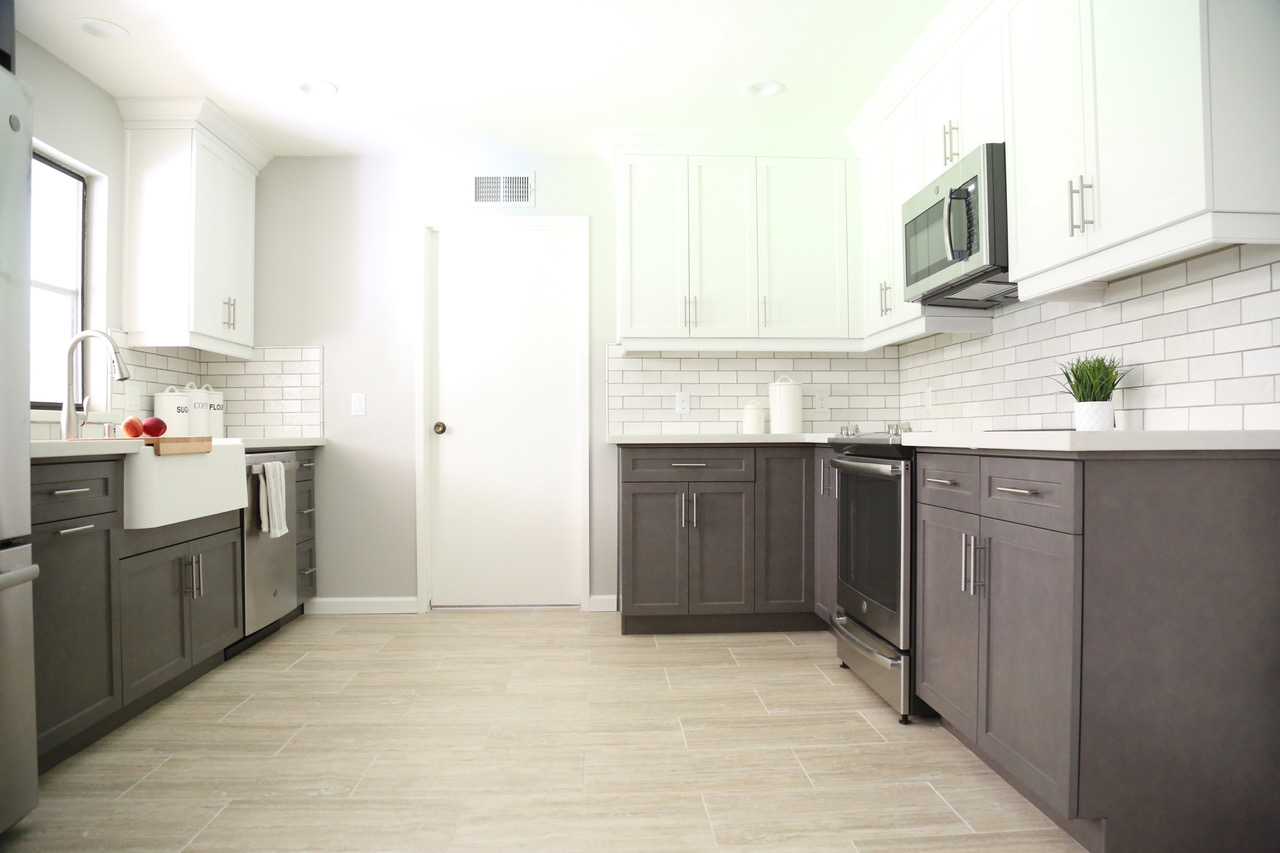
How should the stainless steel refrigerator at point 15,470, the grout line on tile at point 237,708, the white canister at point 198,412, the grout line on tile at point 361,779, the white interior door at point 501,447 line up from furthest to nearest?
the white interior door at point 501,447
the white canister at point 198,412
the grout line on tile at point 237,708
the grout line on tile at point 361,779
the stainless steel refrigerator at point 15,470

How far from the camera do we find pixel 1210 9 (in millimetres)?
1503

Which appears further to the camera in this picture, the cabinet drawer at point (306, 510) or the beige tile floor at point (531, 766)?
the cabinet drawer at point (306, 510)

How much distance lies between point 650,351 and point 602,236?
71cm

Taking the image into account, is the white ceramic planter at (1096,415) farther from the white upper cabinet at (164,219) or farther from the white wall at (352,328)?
the white upper cabinet at (164,219)

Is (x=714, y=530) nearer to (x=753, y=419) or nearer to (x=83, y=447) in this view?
(x=753, y=419)

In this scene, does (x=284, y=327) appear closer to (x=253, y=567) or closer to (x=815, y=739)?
(x=253, y=567)

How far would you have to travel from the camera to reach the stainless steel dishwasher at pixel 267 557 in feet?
9.90

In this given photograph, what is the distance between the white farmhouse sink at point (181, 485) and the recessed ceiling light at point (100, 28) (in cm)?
161

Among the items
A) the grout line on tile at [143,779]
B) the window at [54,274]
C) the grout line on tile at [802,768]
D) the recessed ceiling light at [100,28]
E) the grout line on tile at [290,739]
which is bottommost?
the grout line on tile at [290,739]

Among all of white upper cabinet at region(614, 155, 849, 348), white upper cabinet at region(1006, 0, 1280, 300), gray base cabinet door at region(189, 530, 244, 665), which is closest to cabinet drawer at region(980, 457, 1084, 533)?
white upper cabinet at region(1006, 0, 1280, 300)

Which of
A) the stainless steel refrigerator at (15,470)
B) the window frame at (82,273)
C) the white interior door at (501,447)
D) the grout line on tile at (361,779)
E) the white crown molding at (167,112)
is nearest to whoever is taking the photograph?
the stainless steel refrigerator at (15,470)

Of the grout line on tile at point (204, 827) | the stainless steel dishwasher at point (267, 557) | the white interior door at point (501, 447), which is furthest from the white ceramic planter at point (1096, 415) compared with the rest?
the stainless steel dishwasher at point (267, 557)

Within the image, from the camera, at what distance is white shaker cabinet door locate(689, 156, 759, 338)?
3.52 m

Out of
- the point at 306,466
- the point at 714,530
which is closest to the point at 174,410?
the point at 306,466
